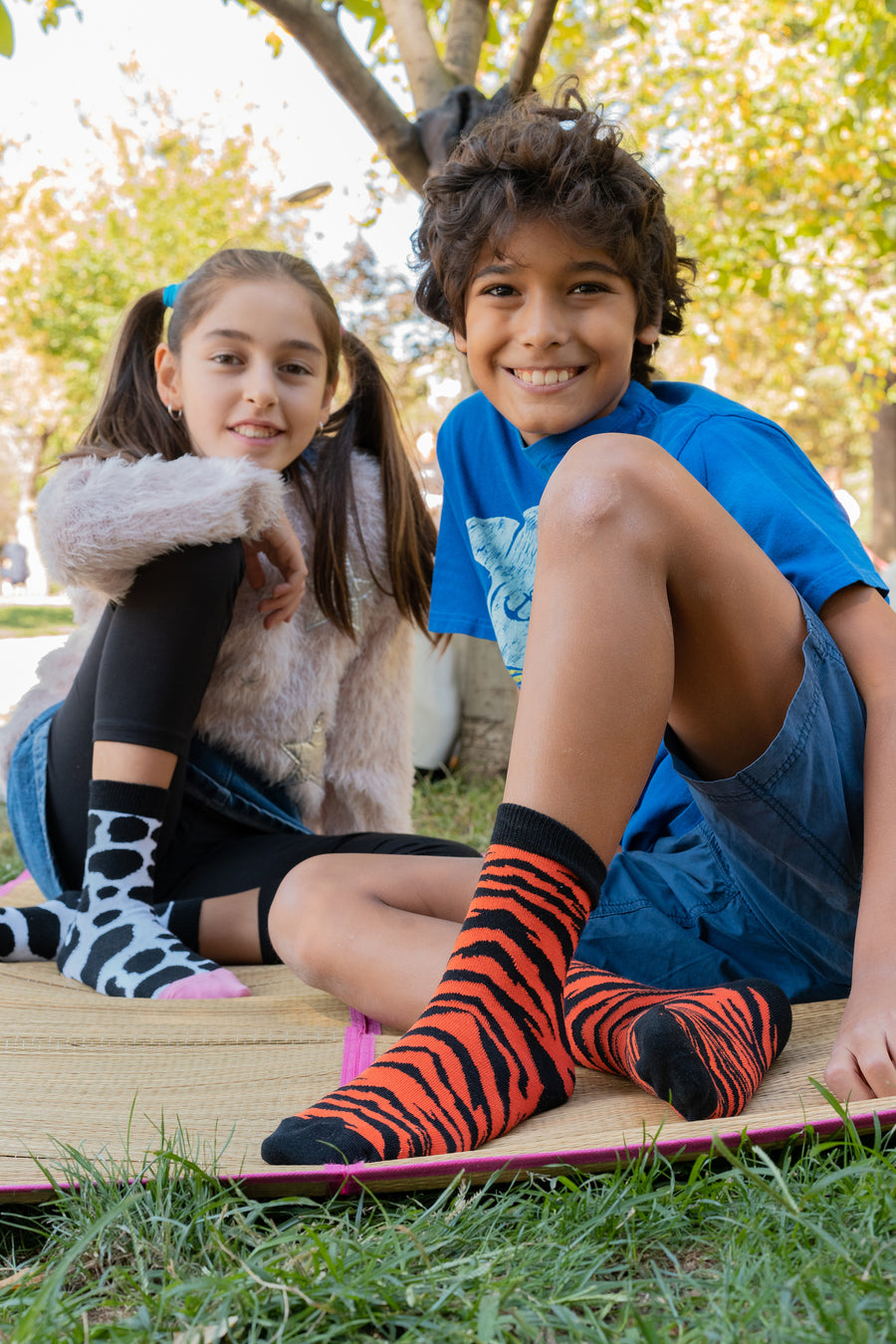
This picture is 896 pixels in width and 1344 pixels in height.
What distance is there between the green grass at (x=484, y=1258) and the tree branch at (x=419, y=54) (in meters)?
3.38

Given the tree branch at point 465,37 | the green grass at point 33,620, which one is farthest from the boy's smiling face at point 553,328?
the green grass at point 33,620

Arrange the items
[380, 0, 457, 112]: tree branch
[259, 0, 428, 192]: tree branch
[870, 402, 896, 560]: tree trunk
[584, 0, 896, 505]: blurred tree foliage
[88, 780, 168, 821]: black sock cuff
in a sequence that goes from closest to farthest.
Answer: [88, 780, 168, 821]: black sock cuff, [259, 0, 428, 192]: tree branch, [380, 0, 457, 112]: tree branch, [584, 0, 896, 505]: blurred tree foliage, [870, 402, 896, 560]: tree trunk

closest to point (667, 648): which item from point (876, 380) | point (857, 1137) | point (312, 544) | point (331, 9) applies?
point (857, 1137)

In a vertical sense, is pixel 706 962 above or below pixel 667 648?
below

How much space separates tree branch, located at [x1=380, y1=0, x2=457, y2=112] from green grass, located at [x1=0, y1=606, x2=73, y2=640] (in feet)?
25.6

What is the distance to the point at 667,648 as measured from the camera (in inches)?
44.6

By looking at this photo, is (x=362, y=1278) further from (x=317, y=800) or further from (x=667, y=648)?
(x=317, y=800)

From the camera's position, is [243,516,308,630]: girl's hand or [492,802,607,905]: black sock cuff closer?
[492,802,607,905]: black sock cuff

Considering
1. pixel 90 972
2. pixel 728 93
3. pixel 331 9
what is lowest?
pixel 90 972

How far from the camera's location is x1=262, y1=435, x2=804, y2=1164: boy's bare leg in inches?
41.2

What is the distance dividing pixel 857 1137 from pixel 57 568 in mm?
1512

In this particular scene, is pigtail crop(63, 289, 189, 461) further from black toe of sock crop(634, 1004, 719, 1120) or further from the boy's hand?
the boy's hand

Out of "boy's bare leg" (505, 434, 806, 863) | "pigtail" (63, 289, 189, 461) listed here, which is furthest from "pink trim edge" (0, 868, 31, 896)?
"boy's bare leg" (505, 434, 806, 863)

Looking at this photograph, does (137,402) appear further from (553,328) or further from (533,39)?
(533,39)
